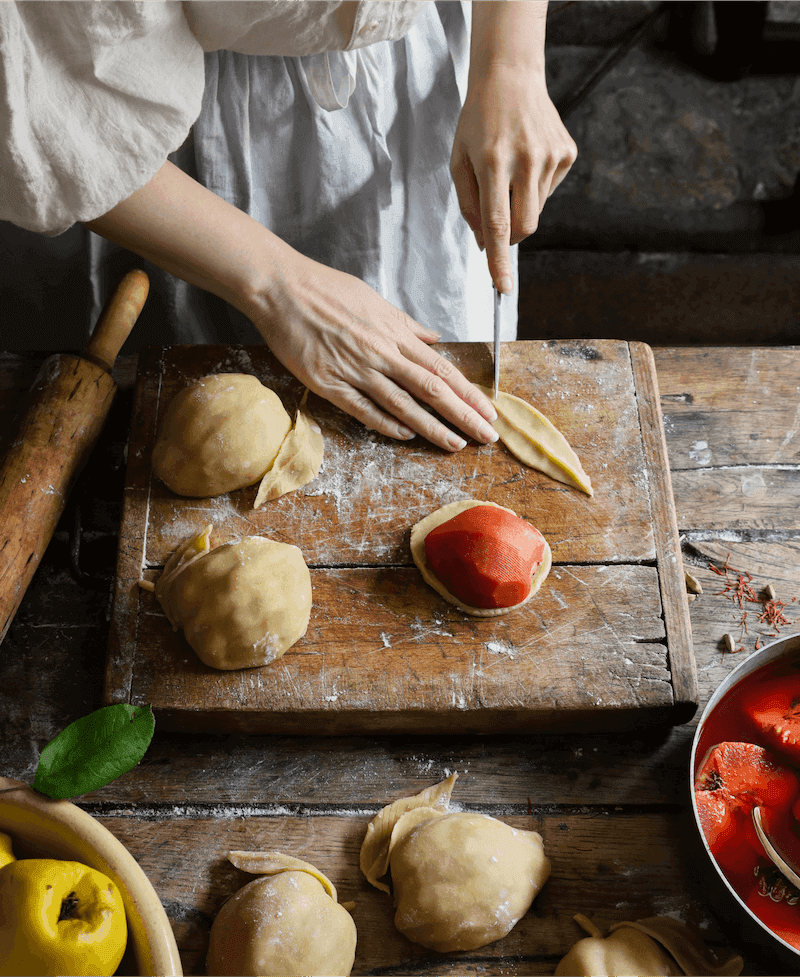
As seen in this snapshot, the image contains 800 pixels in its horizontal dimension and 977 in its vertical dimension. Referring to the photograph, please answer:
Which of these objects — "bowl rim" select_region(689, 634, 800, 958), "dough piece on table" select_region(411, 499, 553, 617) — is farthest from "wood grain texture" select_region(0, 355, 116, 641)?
"bowl rim" select_region(689, 634, 800, 958)

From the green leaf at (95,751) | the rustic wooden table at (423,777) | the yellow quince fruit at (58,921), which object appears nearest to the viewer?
the yellow quince fruit at (58,921)

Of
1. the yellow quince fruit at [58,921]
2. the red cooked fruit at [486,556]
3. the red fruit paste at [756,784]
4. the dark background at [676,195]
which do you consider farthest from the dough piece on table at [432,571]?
the dark background at [676,195]

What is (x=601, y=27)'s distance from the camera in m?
2.24

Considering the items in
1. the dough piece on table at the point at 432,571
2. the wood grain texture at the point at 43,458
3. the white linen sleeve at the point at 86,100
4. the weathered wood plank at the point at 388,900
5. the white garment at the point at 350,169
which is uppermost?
the white linen sleeve at the point at 86,100

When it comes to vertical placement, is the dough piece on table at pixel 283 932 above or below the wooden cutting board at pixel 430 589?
below

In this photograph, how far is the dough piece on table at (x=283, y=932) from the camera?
767 millimetres

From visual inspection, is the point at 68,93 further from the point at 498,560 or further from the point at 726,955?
the point at 726,955

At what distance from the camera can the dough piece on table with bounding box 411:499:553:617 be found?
96 centimetres

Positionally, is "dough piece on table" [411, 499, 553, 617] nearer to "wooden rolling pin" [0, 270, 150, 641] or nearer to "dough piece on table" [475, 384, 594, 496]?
"dough piece on table" [475, 384, 594, 496]

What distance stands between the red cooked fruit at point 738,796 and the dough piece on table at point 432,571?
0.87ft

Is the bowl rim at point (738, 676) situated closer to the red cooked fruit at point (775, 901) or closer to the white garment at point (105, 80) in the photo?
the red cooked fruit at point (775, 901)

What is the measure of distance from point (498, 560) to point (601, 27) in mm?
1944

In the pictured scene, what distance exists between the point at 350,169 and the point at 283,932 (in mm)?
985

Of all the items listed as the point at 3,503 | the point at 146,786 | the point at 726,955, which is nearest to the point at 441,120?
the point at 3,503
